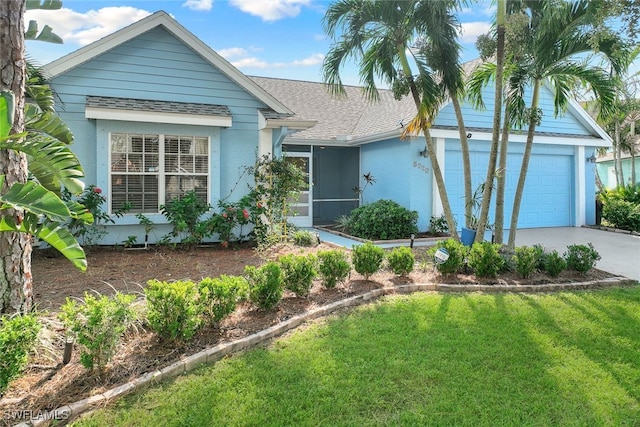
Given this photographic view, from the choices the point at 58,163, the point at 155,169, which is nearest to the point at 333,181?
the point at 155,169

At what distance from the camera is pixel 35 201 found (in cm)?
323

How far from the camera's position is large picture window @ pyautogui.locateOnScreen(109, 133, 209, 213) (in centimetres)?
928

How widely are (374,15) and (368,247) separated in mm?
5116

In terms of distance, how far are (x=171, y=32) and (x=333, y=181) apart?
8.02m

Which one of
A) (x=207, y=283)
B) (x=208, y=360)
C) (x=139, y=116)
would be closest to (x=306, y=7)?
(x=139, y=116)

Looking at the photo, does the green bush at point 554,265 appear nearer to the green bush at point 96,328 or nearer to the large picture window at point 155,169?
the green bush at point 96,328

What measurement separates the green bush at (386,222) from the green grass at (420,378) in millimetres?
6427

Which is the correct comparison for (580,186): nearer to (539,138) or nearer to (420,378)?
(539,138)

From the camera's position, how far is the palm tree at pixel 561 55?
23.4 feet

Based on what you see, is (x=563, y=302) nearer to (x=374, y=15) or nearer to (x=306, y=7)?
(x=374, y=15)

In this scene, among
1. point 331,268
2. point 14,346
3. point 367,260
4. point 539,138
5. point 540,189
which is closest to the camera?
point 14,346

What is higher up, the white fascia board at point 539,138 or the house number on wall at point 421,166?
the white fascia board at point 539,138

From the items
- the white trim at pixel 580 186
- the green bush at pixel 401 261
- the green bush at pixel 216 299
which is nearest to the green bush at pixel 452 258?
the green bush at pixel 401 261

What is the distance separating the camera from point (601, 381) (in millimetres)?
3693
